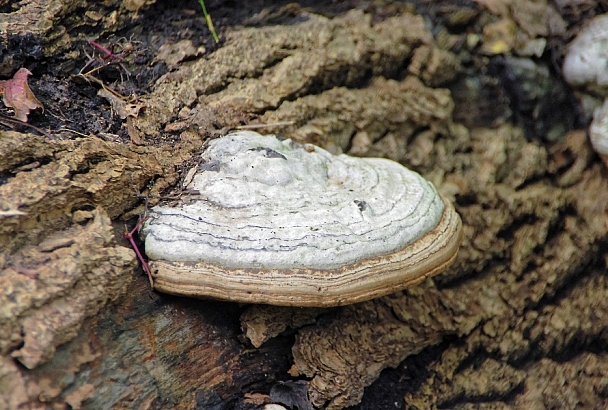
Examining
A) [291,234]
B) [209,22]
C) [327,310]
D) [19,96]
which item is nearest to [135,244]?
[291,234]

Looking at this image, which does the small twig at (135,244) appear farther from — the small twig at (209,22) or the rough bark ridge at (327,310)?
the small twig at (209,22)

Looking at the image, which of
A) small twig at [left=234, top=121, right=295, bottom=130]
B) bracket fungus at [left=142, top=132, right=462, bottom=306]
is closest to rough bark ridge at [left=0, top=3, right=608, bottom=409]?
small twig at [left=234, top=121, right=295, bottom=130]

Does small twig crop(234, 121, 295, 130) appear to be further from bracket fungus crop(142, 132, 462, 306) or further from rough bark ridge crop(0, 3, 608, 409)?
bracket fungus crop(142, 132, 462, 306)

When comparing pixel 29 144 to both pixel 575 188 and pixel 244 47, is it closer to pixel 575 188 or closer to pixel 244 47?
pixel 244 47

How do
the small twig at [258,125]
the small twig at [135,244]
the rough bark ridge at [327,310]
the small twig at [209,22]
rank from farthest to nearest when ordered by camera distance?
the small twig at [209,22]
the small twig at [258,125]
the small twig at [135,244]
the rough bark ridge at [327,310]

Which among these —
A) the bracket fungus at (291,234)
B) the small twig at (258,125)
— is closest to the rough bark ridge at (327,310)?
the small twig at (258,125)

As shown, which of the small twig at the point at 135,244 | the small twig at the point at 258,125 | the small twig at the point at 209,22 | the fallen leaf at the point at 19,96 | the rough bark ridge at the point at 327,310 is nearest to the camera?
the rough bark ridge at the point at 327,310

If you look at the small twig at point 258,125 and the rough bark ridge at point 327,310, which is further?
the small twig at point 258,125
